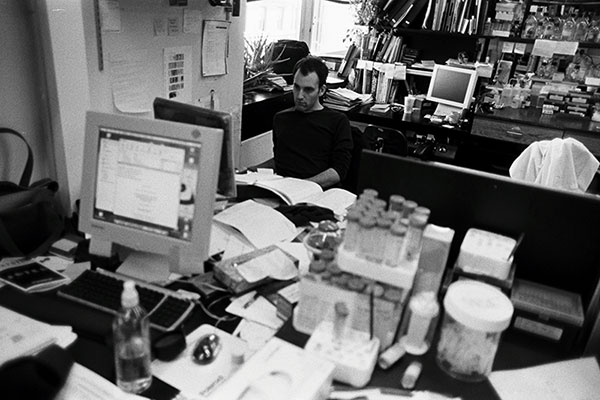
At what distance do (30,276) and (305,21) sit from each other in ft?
13.9

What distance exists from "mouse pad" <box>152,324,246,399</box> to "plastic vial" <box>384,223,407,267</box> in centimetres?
40

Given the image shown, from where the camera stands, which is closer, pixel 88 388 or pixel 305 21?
pixel 88 388

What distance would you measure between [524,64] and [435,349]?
3.45 m

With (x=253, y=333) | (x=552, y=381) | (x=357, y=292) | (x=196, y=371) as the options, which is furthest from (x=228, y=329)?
(x=552, y=381)

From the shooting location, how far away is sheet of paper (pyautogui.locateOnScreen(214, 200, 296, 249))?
5.23 feet

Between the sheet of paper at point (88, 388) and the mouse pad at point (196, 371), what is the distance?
0.09m

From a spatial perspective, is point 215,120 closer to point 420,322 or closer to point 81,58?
point 81,58

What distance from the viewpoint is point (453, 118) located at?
142 inches

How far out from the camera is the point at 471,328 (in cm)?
98

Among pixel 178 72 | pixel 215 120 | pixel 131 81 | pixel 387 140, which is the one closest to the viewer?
pixel 215 120

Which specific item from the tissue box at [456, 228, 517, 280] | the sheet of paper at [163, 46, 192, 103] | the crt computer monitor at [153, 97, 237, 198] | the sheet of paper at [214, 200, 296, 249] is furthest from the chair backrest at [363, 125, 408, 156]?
the tissue box at [456, 228, 517, 280]

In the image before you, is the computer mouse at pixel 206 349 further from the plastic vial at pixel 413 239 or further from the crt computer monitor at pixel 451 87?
the crt computer monitor at pixel 451 87

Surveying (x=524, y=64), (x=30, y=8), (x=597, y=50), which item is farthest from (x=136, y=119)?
(x=597, y=50)

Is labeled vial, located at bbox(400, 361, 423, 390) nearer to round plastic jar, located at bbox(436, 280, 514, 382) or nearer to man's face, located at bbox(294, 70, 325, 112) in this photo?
round plastic jar, located at bbox(436, 280, 514, 382)
